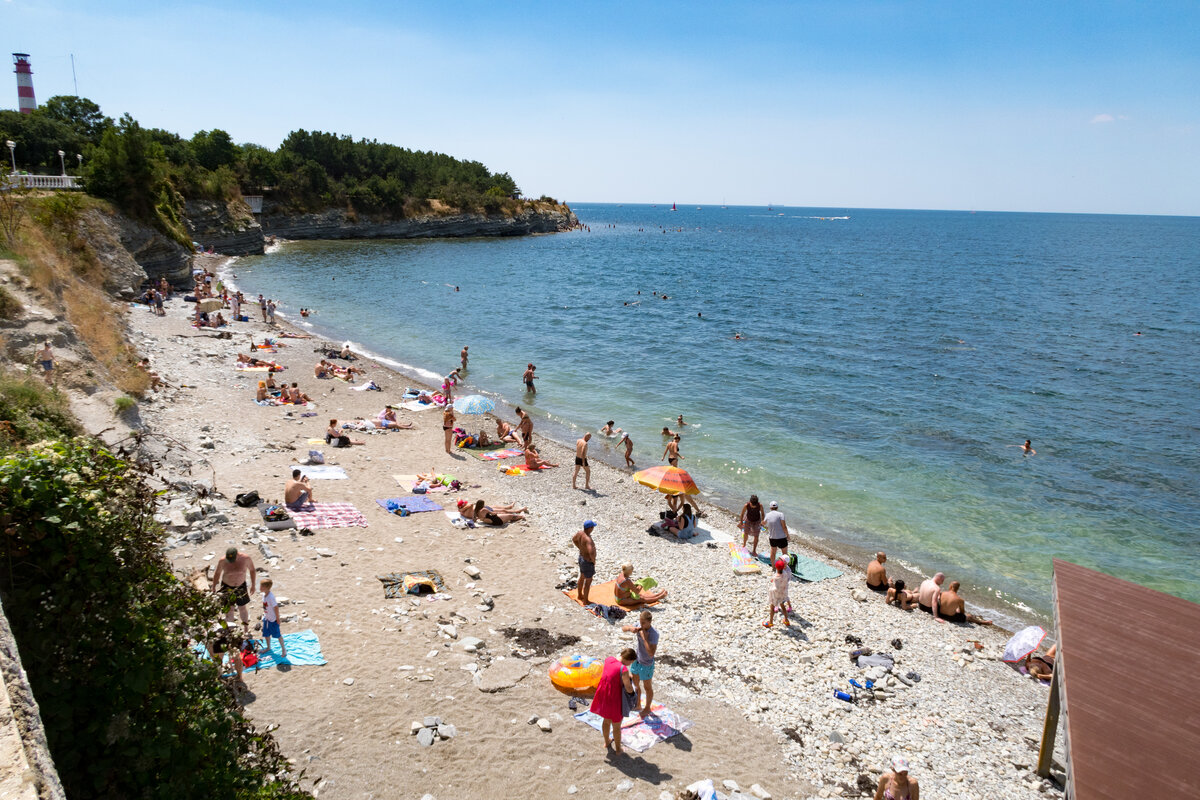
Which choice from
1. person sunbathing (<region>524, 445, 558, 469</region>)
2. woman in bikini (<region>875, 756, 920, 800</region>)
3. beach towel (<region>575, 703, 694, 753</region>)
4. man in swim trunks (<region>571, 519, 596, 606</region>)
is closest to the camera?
woman in bikini (<region>875, 756, 920, 800</region>)

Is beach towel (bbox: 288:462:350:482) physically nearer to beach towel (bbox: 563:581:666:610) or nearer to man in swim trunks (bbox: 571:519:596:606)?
beach towel (bbox: 563:581:666:610)

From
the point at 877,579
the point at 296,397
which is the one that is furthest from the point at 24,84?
the point at 877,579

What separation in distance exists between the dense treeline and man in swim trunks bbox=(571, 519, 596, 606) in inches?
1599

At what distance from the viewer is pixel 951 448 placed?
914 inches

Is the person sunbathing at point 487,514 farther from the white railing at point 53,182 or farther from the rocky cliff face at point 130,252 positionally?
the white railing at point 53,182

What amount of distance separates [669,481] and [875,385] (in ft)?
60.8

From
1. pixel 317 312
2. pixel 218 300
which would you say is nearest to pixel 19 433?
pixel 218 300

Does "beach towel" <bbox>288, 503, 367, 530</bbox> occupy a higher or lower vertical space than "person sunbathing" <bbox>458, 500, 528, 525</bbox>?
higher

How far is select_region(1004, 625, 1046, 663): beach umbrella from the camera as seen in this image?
38.4ft

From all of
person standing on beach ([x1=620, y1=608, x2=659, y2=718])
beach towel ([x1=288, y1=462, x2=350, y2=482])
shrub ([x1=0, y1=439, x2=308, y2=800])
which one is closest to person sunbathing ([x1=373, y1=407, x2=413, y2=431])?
beach towel ([x1=288, y1=462, x2=350, y2=482])

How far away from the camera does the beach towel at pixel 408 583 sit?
11.6 metres

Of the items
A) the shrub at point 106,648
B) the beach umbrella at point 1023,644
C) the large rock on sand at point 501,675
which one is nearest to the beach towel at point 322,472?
the large rock on sand at point 501,675

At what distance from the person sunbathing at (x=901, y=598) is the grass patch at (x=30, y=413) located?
13.9 metres

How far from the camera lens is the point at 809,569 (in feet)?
48.1
